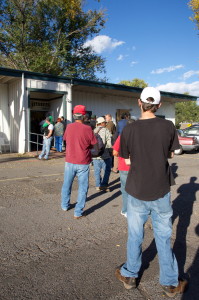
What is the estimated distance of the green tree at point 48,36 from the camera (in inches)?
942

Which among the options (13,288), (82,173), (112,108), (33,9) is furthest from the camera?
(33,9)

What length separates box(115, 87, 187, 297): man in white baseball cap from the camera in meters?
2.42

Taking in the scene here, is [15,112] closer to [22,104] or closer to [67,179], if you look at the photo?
[22,104]

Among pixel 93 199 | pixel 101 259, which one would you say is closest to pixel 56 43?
pixel 93 199

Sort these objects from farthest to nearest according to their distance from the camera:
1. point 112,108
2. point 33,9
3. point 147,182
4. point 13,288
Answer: point 33,9, point 112,108, point 13,288, point 147,182

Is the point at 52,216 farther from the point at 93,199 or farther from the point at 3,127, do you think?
the point at 3,127

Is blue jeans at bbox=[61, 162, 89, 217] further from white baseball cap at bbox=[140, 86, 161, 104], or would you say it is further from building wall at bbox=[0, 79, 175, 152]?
building wall at bbox=[0, 79, 175, 152]

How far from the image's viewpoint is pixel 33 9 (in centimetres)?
2452

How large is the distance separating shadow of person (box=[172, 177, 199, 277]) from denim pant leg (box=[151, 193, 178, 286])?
0.51m

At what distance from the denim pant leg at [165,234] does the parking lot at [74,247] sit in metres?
0.24

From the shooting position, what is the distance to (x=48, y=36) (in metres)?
26.7

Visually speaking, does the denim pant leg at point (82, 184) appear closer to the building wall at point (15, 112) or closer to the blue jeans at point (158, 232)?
the blue jeans at point (158, 232)

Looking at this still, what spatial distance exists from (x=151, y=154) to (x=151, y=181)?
249mm

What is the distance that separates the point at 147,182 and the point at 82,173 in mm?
2257
